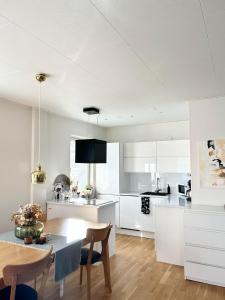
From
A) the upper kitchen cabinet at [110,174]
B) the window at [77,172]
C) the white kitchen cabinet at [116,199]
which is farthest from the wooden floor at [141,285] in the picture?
the window at [77,172]

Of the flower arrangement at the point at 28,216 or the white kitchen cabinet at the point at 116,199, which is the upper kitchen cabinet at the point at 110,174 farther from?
the flower arrangement at the point at 28,216

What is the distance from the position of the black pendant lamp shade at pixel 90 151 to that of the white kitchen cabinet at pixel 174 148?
5.42 feet

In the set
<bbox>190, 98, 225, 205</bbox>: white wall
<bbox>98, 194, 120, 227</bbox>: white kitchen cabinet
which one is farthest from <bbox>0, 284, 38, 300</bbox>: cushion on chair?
<bbox>98, 194, 120, 227</bbox>: white kitchen cabinet

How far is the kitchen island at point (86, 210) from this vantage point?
12.5ft

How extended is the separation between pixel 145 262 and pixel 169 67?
2.99 meters

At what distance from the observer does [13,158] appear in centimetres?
378

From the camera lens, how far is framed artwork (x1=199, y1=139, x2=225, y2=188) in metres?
3.52

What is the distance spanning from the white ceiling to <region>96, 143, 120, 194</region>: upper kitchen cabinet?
2170mm

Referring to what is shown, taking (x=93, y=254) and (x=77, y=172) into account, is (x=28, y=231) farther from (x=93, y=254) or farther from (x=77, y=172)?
(x=77, y=172)

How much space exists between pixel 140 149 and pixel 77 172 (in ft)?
5.13

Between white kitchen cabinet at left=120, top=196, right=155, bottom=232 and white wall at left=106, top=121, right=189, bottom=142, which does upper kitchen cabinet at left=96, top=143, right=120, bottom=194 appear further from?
white wall at left=106, top=121, right=189, bottom=142

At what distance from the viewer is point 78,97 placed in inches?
138

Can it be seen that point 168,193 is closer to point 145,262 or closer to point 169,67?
point 145,262

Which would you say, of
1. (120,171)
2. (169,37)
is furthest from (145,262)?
(169,37)
